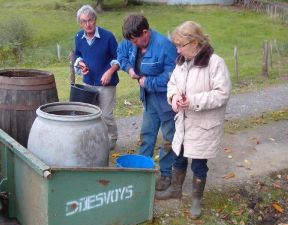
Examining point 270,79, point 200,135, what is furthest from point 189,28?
point 270,79

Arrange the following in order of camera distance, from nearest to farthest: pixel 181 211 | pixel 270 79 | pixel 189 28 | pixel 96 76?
pixel 189 28 → pixel 181 211 → pixel 96 76 → pixel 270 79

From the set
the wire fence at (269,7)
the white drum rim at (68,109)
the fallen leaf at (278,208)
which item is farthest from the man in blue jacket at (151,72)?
the wire fence at (269,7)

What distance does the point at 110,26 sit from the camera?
35469 mm

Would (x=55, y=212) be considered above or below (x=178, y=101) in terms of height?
below

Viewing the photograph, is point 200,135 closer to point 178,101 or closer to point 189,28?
point 178,101

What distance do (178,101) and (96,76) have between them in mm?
1842

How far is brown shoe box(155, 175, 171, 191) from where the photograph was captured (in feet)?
17.7

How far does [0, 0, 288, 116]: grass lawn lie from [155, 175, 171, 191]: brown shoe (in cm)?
389

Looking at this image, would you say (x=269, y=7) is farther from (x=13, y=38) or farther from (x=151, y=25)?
(x=13, y=38)

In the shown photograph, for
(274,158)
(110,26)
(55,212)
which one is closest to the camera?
(55,212)

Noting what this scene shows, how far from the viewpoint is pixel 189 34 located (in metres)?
4.40

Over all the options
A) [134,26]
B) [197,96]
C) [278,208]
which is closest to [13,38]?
[134,26]

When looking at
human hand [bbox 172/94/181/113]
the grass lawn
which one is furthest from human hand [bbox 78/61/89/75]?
the grass lawn

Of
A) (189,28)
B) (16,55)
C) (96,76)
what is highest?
(189,28)
